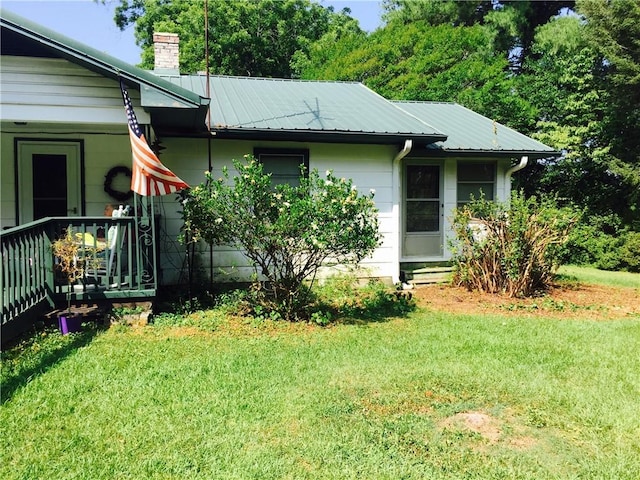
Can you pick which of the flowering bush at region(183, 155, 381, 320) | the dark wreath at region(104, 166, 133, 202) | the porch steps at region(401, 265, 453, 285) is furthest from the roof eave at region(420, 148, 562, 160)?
the dark wreath at region(104, 166, 133, 202)

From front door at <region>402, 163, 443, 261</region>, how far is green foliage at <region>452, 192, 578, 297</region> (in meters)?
1.19

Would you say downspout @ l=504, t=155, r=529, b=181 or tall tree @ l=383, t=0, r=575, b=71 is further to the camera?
tall tree @ l=383, t=0, r=575, b=71

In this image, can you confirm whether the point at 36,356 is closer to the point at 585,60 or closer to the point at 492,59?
the point at 585,60

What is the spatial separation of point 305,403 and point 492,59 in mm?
20111

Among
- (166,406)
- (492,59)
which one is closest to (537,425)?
(166,406)

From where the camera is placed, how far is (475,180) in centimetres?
1056

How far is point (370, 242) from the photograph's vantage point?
618 cm

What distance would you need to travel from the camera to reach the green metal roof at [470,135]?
9.97m

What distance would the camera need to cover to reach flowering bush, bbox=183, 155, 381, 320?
6023mm

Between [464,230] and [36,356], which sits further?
[464,230]

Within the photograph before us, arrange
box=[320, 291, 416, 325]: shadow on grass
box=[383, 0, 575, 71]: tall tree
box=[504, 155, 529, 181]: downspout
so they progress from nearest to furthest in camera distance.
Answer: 1. box=[320, 291, 416, 325]: shadow on grass
2. box=[504, 155, 529, 181]: downspout
3. box=[383, 0, 575, 71]: tall tree

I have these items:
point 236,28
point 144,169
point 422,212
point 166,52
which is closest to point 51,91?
point 144,169

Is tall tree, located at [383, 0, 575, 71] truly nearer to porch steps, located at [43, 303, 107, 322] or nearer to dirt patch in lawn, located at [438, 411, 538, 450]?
porch steps, located at [43, 303, 107, 322]

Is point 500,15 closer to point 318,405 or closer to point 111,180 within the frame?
point 111,180
